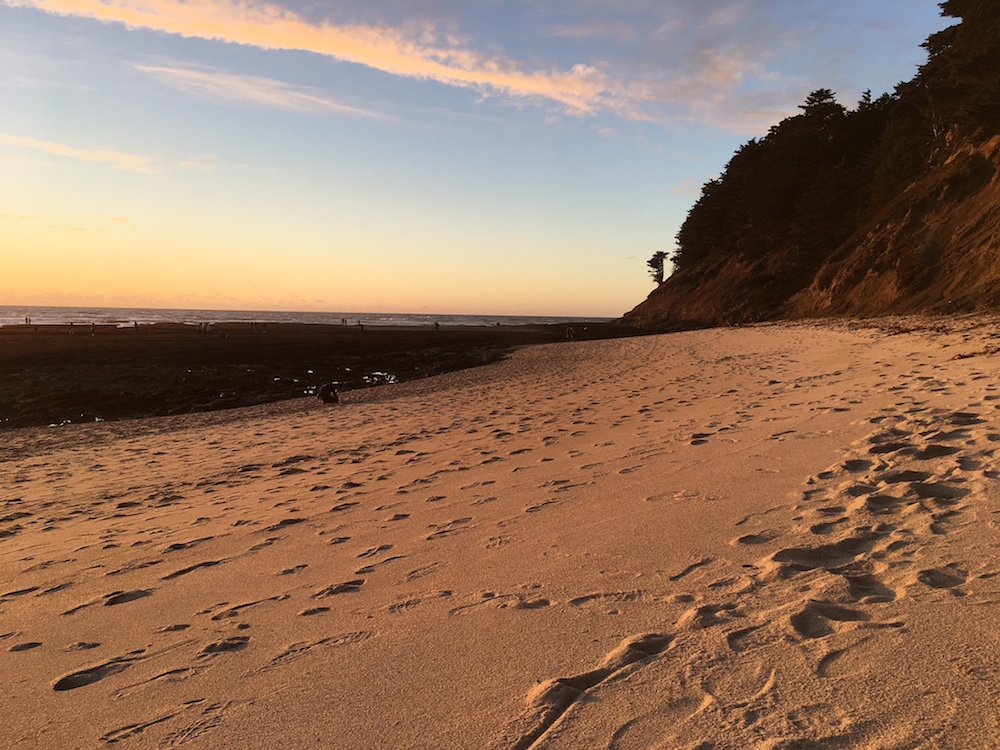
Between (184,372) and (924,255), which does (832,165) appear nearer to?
(924,255)

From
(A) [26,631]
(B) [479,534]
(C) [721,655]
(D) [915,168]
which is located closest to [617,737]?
(C) [721,655]

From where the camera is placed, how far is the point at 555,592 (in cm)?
358

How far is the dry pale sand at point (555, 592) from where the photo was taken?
245cm

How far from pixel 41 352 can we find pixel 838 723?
117 ft

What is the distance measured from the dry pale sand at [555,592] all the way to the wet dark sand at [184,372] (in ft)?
31.7

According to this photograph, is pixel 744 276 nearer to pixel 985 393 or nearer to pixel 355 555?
pixel 985 393

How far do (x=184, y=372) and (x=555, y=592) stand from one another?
74.5 ft

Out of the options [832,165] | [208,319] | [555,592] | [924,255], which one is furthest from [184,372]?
[208,319]

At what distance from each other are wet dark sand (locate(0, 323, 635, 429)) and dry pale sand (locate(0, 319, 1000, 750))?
9.67 meters

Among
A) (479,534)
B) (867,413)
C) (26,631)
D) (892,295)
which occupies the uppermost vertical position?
(892,295)

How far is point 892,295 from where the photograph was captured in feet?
82.8

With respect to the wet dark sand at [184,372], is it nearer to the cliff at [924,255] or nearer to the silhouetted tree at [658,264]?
the cliff at [924,255]

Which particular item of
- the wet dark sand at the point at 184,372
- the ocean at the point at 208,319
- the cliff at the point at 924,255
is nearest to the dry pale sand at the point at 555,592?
the wet dark sand at the point at 184,372

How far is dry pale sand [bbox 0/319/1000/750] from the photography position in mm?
2447
